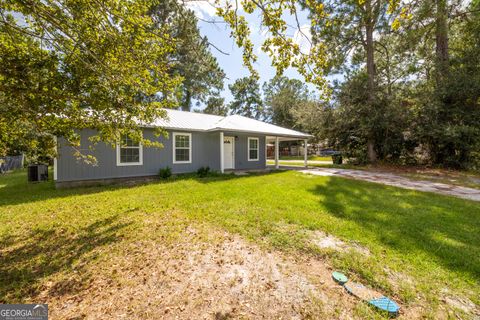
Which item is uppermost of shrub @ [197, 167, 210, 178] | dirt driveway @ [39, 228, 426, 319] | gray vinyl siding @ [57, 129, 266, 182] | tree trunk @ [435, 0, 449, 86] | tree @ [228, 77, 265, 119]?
tree @ [228, 77, 265, 119]

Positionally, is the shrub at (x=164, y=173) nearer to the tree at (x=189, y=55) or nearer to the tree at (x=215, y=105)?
the tree at (x=189, y=55)

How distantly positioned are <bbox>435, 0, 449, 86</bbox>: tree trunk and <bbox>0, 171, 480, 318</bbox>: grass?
382 inches

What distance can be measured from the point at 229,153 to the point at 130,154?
5134 millimetres

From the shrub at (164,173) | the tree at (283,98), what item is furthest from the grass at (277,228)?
the tree at (283,98)

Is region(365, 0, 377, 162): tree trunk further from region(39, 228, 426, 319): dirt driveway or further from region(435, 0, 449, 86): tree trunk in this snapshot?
region(39, 228, 426, 319): dirt driveway

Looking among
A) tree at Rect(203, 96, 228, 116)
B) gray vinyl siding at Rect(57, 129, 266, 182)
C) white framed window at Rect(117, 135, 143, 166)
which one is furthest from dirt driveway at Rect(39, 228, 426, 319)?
tree at Rect(203, 96, 228, 116)

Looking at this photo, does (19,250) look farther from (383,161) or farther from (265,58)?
(383,161)

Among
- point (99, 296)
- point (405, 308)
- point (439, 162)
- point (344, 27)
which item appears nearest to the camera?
point (405, 308)

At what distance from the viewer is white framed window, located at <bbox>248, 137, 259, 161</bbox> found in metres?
12.9

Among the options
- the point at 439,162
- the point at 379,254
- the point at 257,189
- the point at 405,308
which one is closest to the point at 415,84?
the point at 439,162

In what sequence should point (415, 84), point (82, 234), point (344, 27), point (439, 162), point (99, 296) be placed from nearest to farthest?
point (99, 296) < point (82, 234) < point (439, 162) < point (344, 27) < point (415, 84)

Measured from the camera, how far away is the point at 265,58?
126 inches

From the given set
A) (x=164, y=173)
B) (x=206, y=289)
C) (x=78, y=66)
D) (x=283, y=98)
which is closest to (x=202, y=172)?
(x=164, y=173)

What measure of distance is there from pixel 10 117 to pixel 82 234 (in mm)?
2219
